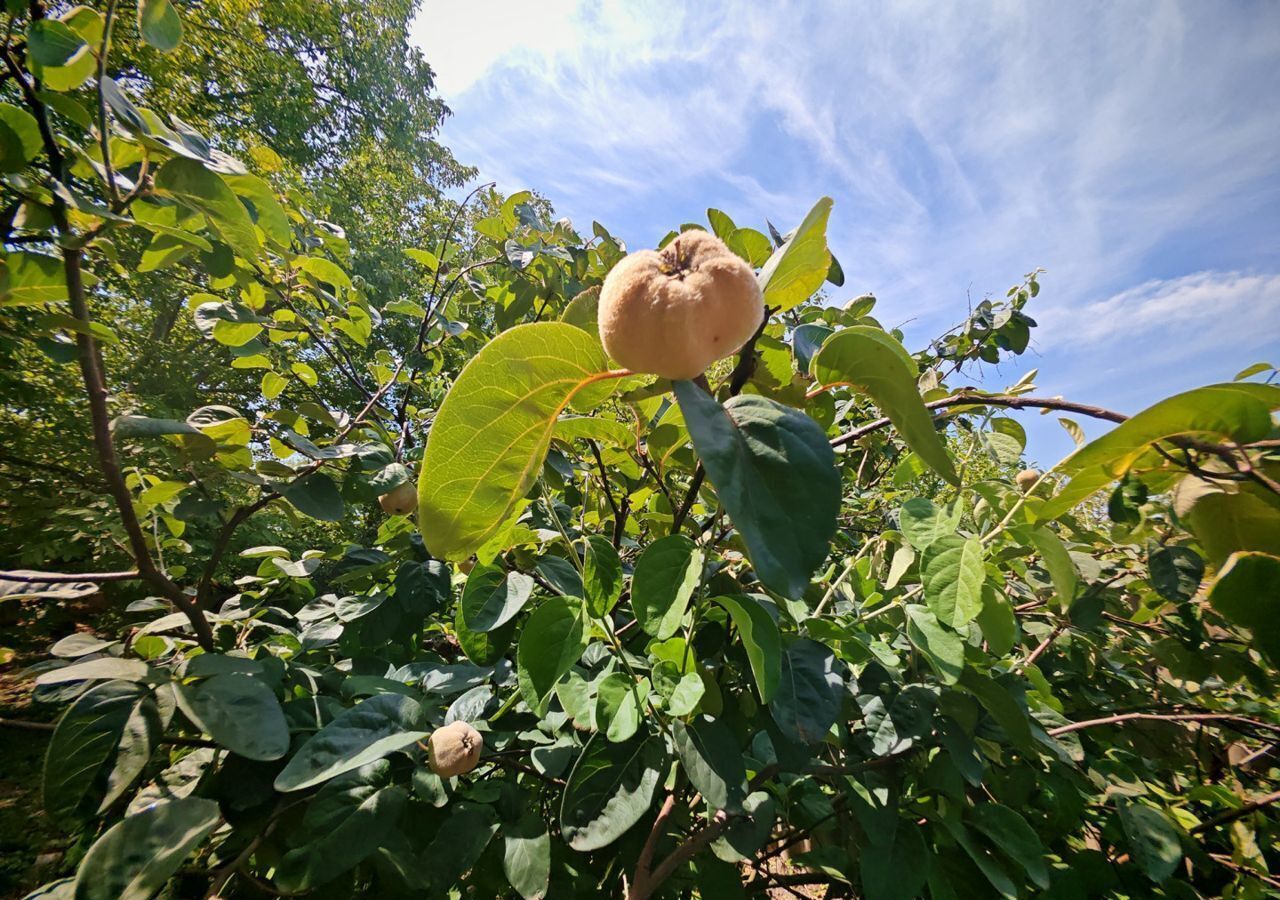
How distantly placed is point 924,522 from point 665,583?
0.46 m

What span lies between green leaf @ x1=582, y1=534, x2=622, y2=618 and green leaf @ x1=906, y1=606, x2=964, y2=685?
0.44 m

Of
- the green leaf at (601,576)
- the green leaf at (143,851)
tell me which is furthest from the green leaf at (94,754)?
the green leaf at (601,576)

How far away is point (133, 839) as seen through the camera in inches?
24.9

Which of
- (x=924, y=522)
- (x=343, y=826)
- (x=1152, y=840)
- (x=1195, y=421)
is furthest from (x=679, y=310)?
(x=1152, y=840)

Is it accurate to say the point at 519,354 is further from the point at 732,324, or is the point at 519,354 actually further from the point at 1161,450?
the point at 1161,450

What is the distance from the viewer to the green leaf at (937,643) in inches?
28.5

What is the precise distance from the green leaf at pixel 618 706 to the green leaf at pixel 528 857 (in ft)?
0.77

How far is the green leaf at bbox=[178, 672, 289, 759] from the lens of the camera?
2.14 feet

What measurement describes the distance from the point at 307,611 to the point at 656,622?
0.96 metres

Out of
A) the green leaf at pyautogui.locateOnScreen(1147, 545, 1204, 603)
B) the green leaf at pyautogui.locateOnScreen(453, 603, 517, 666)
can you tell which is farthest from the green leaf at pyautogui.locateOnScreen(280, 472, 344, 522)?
the green leaf at pyautogui.locateOnScreen(1147, 545, 1204, 603)

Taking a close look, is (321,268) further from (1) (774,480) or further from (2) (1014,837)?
(2) (1014,837)

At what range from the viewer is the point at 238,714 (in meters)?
0.68

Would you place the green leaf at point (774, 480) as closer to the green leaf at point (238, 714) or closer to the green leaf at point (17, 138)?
the green leaf at point (238, 714)

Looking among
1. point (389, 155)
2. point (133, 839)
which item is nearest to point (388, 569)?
point (133, 839)
